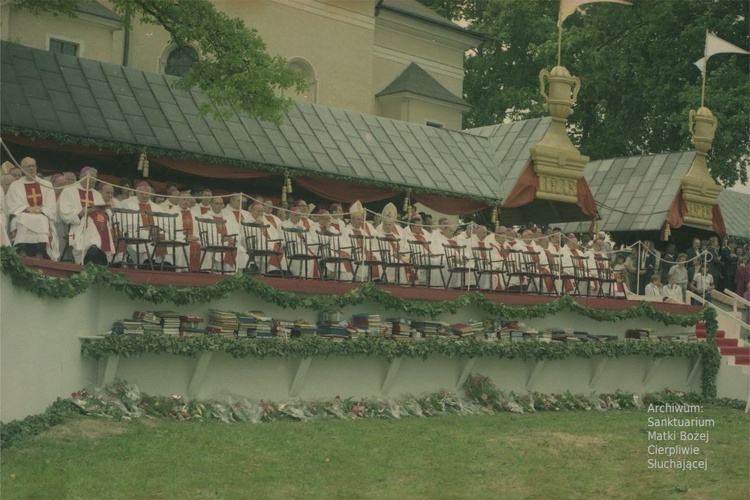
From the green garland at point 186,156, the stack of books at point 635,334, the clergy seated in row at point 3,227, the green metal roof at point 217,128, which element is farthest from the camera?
the stack of books at point 635,334

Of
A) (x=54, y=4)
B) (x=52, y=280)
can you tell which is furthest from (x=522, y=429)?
(x=54, y=4)

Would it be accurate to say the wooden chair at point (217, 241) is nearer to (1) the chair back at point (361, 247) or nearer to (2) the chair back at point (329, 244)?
(2) the chair back at point (329, 244)

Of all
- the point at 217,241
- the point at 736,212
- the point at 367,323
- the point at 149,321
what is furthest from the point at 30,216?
the point at 736,212

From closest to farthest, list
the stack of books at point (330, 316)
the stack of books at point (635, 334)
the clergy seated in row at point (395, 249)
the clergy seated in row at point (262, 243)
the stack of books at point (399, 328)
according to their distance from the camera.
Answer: the stack of books at point (330, 316)
the clergy seated in row at point (262, 243)
the stack of books at point (399, 328)
the clergy seated in row at point (395, 249)
the stack of books at point (635, 334)

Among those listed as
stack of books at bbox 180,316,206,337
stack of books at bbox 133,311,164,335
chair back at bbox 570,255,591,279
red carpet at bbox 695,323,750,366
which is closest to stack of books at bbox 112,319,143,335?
stack of books at bbox 133,311,164,335

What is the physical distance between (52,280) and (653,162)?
21.6m

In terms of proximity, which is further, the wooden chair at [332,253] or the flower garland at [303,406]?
the wooden chair at [332,253]

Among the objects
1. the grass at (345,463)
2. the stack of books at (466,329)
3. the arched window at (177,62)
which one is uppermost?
the arched window at (177,62)

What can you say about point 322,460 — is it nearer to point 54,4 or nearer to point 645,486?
point 645,486

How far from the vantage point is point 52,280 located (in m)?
13.4

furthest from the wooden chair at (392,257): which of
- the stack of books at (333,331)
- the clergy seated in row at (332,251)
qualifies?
the stack of books at (333,331)

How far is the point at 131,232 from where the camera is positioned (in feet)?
54.7

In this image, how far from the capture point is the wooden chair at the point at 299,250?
1816 centimetres

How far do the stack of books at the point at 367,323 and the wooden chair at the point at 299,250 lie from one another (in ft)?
3.53
